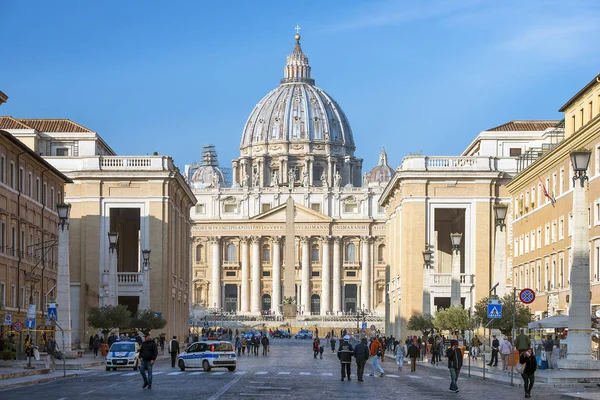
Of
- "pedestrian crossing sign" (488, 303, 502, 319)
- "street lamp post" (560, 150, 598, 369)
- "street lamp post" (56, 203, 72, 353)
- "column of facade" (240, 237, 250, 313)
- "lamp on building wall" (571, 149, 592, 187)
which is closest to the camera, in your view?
"lamp on building wall" (571, 149, 592, 187)

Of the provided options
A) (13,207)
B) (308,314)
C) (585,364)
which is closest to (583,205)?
(585,364)

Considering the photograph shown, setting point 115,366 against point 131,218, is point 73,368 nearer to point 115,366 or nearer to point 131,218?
point 115,366

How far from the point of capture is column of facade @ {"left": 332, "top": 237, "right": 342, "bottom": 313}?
191850 millimetres

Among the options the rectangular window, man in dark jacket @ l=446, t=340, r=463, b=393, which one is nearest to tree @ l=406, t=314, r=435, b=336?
the rectangular window

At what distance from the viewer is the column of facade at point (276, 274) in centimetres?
19238

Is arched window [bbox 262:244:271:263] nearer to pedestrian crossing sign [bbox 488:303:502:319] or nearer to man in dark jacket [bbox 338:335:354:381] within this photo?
pedestrian crossing sign [bbox 488:303:502:319]

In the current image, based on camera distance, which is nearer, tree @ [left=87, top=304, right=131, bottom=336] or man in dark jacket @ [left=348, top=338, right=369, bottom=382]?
man in dark jacket @ [left=348, top=338, right=369, bottom=382]

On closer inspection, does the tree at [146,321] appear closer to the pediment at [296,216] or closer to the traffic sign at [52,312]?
the traffic sign at [52,312]

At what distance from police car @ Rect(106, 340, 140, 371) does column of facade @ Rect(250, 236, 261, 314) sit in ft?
453

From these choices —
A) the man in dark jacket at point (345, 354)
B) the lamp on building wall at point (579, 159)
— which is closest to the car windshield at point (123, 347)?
the man in dark jacket at point (345, 354)

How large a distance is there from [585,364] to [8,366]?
70.4ft

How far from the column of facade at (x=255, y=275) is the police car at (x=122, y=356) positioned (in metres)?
138

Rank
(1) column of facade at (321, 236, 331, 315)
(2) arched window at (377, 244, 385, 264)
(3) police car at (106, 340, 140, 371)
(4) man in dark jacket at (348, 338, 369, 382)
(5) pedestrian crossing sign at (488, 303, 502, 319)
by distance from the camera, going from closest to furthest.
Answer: (4) man in dark jacket at (348, 338, 369, 382)
(5) pedestrian crossing sign at (488, 303, 502, 319)
(3) police car at (106, 340, 140, 371)
(2) arched window at (377, 244, 385, 264)
(1) column of facade at (321, 236, 331, 315)

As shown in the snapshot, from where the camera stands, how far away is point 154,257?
304ft
